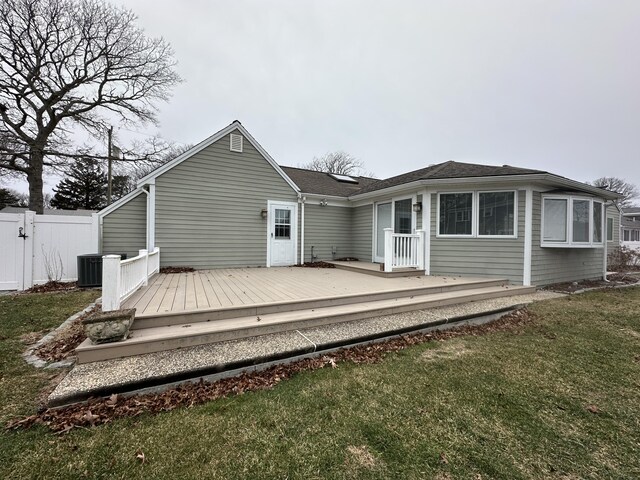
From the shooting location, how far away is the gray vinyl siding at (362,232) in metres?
10.4

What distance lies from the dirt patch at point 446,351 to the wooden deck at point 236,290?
1.72 metres

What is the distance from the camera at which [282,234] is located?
9.87m

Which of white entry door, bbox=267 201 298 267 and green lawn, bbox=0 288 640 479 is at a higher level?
white entry door, bbox=267 201 298 267

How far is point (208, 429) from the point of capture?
206cm

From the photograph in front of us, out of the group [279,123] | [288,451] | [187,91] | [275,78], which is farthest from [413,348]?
[279,123]

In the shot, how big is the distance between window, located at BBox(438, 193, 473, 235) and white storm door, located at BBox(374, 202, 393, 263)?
6.63 feet

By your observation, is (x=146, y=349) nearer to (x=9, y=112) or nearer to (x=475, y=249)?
(x=475, y=249)

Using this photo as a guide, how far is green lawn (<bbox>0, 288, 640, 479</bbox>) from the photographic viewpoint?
173 cm

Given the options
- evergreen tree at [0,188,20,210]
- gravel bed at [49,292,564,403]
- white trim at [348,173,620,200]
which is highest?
evergreen tree at [0,188,20,210]

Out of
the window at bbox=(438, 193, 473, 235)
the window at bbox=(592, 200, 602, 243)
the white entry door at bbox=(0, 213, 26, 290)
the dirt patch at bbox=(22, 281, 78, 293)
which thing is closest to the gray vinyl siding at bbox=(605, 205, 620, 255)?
the window at bbox=(592, 200, 602, 243)

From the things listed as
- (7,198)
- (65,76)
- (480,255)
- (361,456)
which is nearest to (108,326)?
(361,456)

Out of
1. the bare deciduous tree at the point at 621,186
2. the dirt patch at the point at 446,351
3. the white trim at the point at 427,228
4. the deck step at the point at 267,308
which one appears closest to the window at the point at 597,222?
the white trim at the point at 427,228

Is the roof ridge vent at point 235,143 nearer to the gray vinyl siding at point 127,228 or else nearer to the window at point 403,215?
the gray vinyl siding at point 127,228

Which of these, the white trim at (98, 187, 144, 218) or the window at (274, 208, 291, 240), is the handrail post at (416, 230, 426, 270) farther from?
the white trim at (98, 187, 144, 218)
